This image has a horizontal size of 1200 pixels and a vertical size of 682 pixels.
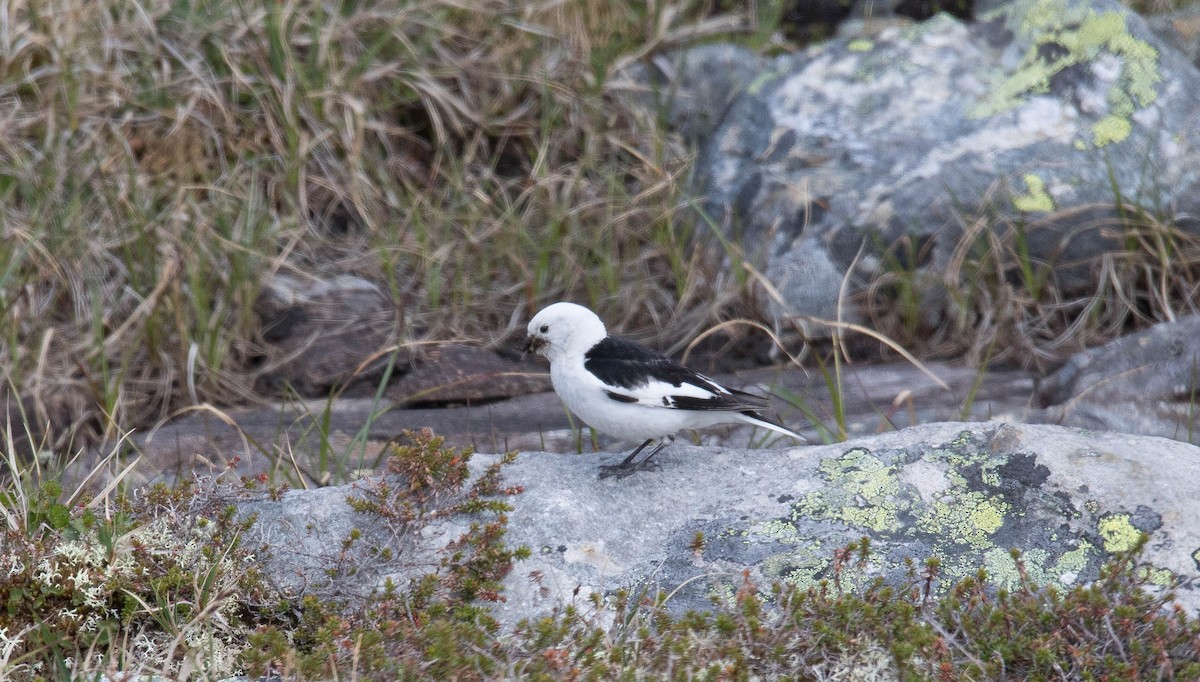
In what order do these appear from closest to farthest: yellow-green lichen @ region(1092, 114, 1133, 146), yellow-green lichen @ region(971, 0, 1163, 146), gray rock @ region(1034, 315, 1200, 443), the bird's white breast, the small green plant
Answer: the small green plant < the bird's white breast < gray rock @ region(1034, 315, 1200, 443) < yellow-green lichen @ region(1092, 114, 1133, 146) < yellow-green lichen @ region(971, 0, 1163, 146)

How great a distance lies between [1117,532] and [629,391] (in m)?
1.62

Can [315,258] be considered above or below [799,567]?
below

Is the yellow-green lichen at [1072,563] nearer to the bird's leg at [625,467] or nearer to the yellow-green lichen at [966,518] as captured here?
the yellow-green lichen at [966,518]

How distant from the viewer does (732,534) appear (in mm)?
3717

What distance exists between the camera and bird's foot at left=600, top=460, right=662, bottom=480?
13.4 feet

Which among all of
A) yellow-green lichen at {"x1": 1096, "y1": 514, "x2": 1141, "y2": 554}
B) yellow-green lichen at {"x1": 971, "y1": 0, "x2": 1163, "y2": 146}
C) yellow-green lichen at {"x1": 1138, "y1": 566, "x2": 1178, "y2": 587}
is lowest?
yellow-green lichen at {"x1": 1096, "y1": 514, "x2": 1141, "y2": 554}

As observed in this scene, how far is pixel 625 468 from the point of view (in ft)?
13.6

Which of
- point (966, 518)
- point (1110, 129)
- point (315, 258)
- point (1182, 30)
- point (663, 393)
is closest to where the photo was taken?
point (966, 518)

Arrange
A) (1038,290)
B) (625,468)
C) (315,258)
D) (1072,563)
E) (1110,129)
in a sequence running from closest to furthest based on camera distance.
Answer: (1072,563)
(625,468)
(1038,290)
(1110,129)
(315,258)

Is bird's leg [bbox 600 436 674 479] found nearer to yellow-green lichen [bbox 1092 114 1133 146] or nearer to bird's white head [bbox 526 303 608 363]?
bird's white head [bbox 526 303 608 363]

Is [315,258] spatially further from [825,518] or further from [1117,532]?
[1117,532]

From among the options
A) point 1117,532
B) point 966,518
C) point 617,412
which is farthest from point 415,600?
point 1117,532

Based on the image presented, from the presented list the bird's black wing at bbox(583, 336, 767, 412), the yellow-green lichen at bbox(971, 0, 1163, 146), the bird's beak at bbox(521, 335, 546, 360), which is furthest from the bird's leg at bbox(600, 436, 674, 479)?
the yellow-green lichen at bbox(971, 0, 1163, 146)

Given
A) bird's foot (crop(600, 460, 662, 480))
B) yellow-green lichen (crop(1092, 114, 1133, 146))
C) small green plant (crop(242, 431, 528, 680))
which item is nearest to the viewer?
small green plant (crop(242, 431, 528, 680))
